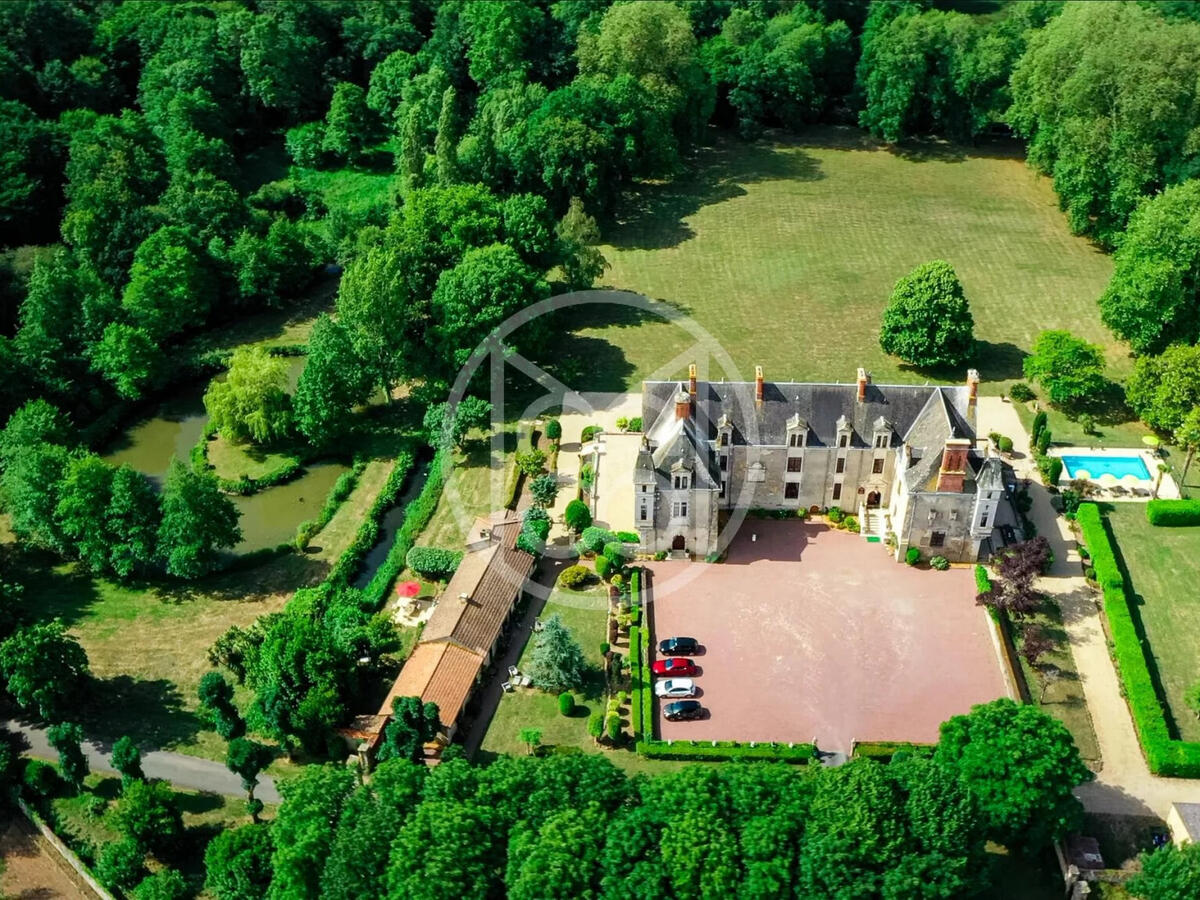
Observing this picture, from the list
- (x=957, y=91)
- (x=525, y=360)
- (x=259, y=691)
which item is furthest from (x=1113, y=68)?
(x=259, y=691)

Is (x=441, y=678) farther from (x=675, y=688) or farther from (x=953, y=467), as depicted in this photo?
(x=953, y=467)

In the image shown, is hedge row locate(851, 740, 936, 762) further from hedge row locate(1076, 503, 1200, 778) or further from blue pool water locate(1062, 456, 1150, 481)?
blue pool water locate(1062, 456, 1150, 481)

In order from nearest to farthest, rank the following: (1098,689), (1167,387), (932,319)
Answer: (1098,689)
(1167,387)
(932,319)

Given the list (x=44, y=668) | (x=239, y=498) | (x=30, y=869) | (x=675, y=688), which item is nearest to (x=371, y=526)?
(x=239, y=498)

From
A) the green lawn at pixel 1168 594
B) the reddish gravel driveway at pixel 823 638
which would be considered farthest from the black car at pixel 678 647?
the green lawn at pixel 1168 594

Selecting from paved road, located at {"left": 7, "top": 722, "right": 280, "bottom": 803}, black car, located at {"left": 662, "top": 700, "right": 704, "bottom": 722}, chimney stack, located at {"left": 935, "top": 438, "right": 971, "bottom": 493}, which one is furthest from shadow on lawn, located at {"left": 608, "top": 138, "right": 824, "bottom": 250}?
paved road, located at {"left": 7, "top": 722, "right": 280, "bottom": 803}
